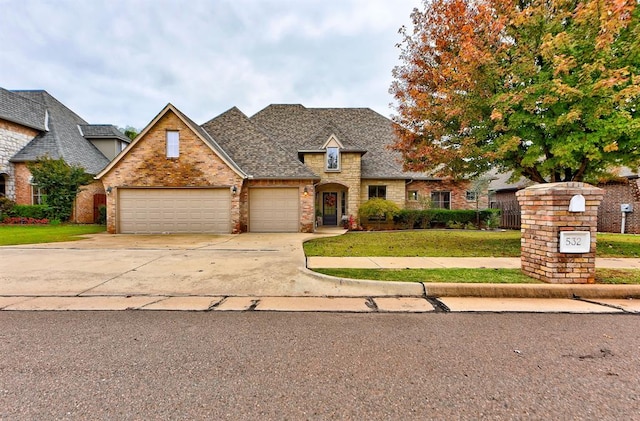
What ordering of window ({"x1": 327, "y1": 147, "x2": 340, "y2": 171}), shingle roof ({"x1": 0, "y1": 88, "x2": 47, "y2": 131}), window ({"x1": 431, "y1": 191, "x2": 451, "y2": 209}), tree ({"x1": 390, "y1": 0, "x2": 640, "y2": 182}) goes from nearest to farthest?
1. tree ({"x1": 390, "y1": 0, "x2": 640, "y2": 182})
2. window ({"x1": 327, "y1": 147, "x2": 340, "y2": 171})
3. shingle roof ({"x1": 0, "y1": 88, "x2": 47, "y2": 131})
4. window ({"x1": 431, "y1": 191, "x2": 451, "y2": 209})

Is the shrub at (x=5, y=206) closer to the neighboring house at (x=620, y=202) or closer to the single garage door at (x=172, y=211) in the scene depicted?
the single garage door at (x=172, y=211)

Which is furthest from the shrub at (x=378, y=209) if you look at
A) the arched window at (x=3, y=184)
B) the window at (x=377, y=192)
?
the arched window at (x=3, y=184)

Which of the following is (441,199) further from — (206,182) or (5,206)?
(5,206)

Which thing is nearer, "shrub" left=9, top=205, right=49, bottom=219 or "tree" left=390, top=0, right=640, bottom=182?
"tree" left=390, top=0, right=640, bottom=182

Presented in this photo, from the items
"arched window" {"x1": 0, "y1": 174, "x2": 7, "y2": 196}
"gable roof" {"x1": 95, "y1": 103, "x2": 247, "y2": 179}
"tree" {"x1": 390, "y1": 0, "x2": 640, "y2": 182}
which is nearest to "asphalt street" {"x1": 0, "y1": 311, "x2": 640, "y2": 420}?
"tree" {"x1": 390, "y1": 0, "x2": 640, "y2": 182}

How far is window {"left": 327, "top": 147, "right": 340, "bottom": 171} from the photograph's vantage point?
58.6 feet

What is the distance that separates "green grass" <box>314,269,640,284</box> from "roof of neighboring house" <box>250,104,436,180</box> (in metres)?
12.8

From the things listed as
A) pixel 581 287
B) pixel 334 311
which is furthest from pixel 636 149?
pixel 334 311

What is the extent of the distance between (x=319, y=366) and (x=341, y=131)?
59.8 ft

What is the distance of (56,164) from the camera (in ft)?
54.9

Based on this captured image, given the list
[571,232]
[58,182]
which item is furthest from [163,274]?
[58,182]

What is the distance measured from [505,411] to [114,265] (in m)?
7.64

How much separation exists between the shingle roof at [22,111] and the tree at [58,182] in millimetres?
4165

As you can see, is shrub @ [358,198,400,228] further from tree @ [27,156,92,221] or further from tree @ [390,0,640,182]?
tree @ [27,156,92,221]
